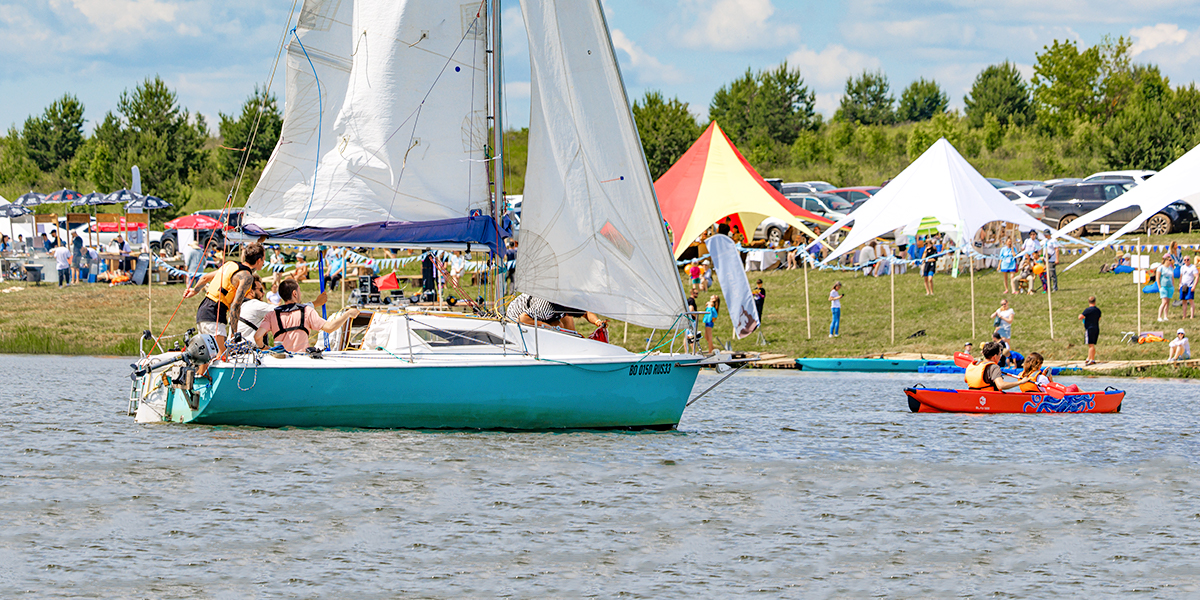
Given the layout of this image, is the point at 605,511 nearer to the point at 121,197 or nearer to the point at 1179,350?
the point at 1179,350

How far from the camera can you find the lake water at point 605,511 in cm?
1223

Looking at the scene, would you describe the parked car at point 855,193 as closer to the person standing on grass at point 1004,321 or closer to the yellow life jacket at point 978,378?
the person standing on grass at point 1004,321

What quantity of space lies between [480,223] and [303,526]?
6447mm

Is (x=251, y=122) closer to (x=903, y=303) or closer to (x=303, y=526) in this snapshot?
(x=903, y=303)

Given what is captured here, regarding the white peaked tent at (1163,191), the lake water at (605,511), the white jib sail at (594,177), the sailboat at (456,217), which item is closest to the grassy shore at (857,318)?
the white peaked tent at (1163,191)

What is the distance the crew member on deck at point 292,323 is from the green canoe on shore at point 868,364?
15.3m

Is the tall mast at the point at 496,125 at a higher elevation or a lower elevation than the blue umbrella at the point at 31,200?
lower

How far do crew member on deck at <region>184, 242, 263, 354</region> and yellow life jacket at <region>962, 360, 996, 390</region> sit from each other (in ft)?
42.1

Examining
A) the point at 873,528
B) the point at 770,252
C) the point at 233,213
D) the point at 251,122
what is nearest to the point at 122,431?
the point at 233,213

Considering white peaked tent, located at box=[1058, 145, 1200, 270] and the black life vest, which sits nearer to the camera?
the black life vest

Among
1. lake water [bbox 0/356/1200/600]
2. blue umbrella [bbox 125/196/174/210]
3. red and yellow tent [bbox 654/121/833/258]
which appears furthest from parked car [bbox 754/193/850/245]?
lake water [bbox 0/356/1200/600]

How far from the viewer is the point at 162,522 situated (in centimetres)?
1430

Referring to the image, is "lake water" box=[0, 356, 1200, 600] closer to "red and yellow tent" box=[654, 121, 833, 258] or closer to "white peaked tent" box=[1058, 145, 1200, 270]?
"white peaked tent" box=[1058, 145, 1200, 270]

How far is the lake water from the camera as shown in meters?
12.2
